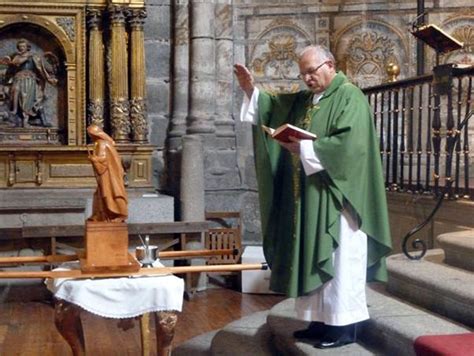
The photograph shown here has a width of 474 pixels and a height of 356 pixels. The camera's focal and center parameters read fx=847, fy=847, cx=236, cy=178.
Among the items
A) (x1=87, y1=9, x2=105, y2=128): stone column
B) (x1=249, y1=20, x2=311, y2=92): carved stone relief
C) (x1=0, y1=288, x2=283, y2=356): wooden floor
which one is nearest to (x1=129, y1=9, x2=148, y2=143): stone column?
(x1=87, y1=9, x2=105, y2=128): stone column

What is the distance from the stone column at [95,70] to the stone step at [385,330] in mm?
3909

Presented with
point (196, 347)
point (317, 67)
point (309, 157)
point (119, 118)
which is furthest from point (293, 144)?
point (119, 118)

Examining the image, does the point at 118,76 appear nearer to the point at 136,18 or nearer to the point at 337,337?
the point at 136,18

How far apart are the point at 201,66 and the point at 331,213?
454cm

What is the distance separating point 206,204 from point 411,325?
4383 mm

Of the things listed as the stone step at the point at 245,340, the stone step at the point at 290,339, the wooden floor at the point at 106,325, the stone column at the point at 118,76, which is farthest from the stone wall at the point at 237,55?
the stone step at the point at 290,339

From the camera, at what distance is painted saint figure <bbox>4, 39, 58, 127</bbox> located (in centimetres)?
798

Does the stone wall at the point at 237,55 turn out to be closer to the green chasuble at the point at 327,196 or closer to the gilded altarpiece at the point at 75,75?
the gilded altarpiece at the point at 75,75

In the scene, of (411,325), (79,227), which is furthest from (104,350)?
(411,325)

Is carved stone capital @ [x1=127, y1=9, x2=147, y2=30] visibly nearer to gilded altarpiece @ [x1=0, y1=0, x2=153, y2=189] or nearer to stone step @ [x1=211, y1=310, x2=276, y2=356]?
gilded altarpiece @ [x1=0, y1=0, x2=153, y2=189]

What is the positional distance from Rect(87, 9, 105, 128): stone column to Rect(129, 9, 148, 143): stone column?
29 centimetres

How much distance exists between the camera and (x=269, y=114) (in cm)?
450

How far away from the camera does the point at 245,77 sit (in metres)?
4.36

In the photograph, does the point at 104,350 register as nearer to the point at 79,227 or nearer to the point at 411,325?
the point at 79,227
